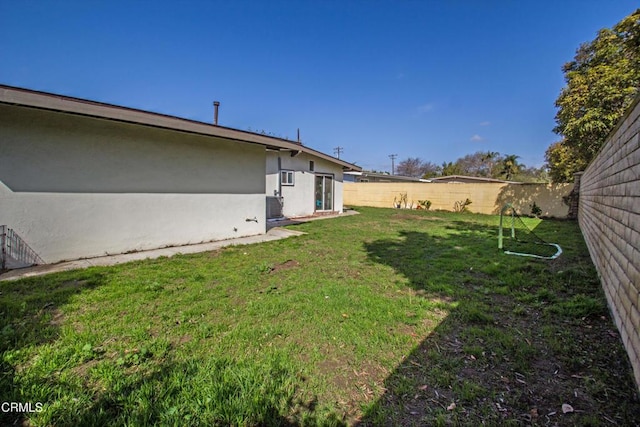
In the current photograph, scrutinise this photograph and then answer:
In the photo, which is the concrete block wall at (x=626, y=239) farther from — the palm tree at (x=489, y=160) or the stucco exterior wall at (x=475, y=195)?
the palm tree at (x=489, y=160)

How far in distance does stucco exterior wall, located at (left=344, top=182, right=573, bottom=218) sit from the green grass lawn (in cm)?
1090

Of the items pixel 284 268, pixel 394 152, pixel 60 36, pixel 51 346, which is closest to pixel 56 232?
pixel 51 346

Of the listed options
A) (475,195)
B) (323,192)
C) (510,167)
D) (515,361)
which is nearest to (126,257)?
(515,361)

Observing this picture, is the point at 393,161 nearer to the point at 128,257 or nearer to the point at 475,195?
the point at 475,195

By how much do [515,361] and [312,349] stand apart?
166 cm

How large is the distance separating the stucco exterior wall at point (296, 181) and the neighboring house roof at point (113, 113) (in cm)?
438

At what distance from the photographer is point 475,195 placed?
14.9 meters

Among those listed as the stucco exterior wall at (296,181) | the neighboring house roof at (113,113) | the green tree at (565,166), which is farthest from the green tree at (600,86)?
the neighboring house roof at (113,113)

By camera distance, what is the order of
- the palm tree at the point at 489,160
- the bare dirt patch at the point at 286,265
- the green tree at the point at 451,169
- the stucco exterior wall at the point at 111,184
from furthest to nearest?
the palm tree at the point at 489,160
the green tree at the point at 451,169
the bare dirt patch at the point at 286,265
the stucco exterior wall at the point at 111,184

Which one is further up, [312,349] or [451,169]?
[451,169]

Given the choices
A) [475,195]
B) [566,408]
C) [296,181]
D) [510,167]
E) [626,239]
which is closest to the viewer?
[566,408]

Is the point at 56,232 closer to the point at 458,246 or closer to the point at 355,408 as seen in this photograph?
the point at 355,408

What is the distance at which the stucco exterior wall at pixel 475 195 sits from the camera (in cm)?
1253

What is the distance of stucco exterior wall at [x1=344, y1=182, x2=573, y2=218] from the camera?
12.5 meters
